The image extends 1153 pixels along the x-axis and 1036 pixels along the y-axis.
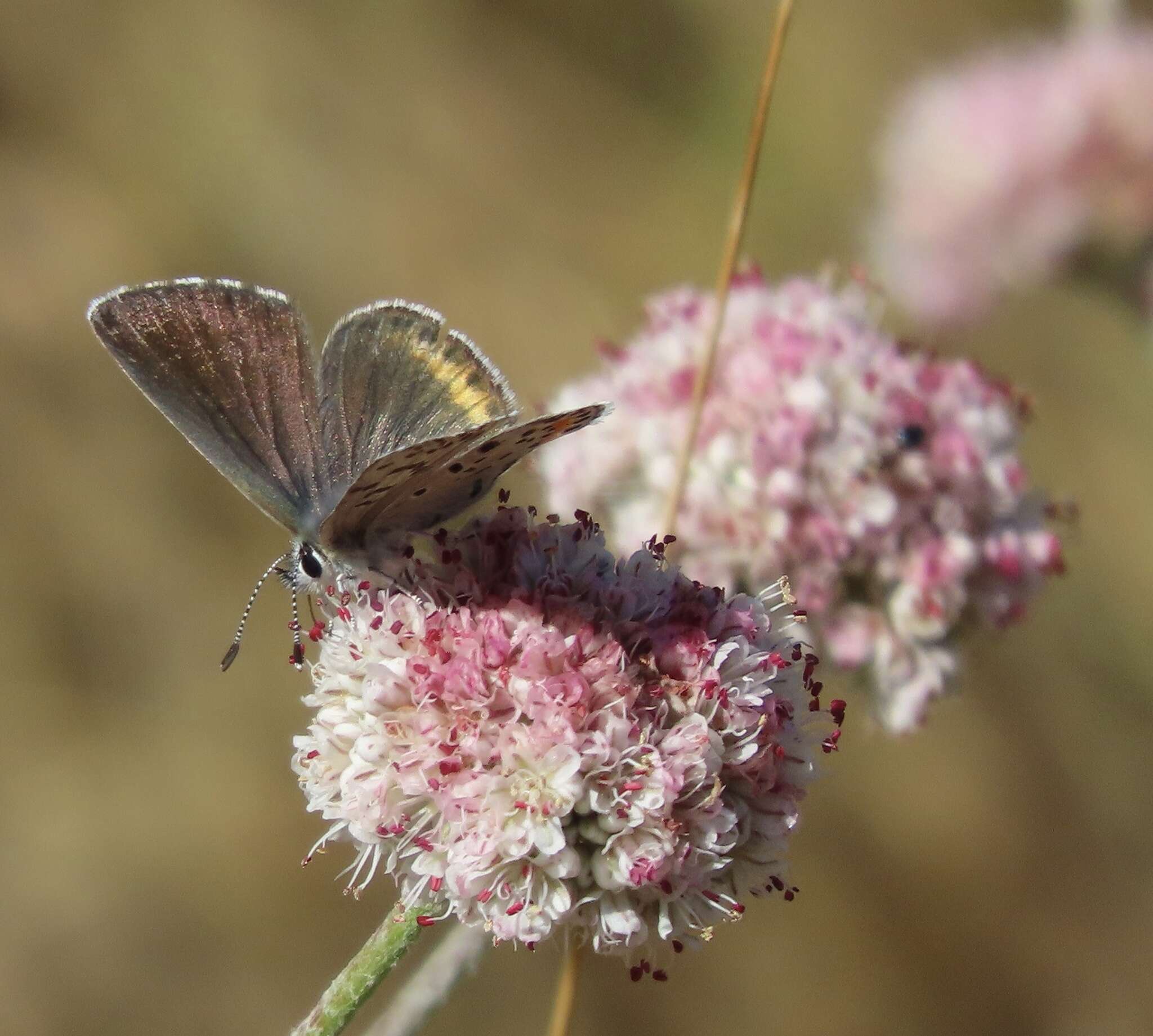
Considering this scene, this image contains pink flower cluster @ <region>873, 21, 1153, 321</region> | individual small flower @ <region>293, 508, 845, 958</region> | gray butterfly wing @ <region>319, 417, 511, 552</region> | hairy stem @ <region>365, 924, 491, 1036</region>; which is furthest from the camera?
pink flower cluster @ <region>873, 21, 1153, 321</region>

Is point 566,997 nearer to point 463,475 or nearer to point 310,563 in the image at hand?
point 310,563

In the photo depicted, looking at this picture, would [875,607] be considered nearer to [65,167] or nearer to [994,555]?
[994,555]

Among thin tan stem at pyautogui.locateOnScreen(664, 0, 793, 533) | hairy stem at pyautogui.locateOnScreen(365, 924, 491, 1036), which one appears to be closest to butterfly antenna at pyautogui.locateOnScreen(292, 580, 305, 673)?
hairy stem at pyautogui.locateOnScreen(365, 924, 491, 1036)

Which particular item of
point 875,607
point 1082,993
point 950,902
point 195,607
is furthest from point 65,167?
point 1082,993

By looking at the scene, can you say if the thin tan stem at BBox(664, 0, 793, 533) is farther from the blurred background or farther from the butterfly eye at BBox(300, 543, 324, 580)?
the blurred background

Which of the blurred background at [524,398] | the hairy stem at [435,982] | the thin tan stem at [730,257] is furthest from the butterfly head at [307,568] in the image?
the blurred background at [524,398]

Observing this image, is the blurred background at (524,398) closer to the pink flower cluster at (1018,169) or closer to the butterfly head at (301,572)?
the pink flower cluster at (1018,169)
